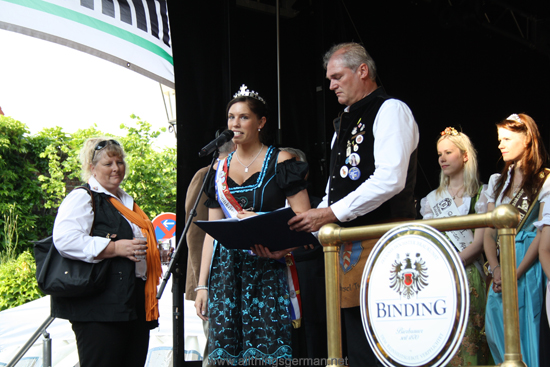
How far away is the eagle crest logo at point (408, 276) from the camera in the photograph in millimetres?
1317

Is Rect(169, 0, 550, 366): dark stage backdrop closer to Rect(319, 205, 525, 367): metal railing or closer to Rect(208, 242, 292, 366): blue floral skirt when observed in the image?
Rect(208, 242, 292, 366): blue floral skirt

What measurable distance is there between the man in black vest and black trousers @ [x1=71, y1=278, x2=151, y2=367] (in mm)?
1213

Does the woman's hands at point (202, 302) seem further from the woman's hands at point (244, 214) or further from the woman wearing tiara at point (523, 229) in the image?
the woman wearing tiara at point (523, 229)

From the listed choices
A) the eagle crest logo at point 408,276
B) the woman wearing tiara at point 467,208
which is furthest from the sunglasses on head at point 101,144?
the eagle crest logo at point 408,276

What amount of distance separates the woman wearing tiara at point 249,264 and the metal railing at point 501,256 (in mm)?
612

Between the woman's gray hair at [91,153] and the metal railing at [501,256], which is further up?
the woman's gray hair at [91,153]

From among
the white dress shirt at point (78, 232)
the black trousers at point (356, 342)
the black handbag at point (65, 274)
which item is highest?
the white dress shirt at point (78, 232)

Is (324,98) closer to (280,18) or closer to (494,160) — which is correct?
(280,18)

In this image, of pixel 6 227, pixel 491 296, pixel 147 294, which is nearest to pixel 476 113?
pixel 491 296

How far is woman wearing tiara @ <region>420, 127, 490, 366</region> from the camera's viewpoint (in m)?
2.81

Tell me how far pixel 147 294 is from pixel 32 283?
21.4ft

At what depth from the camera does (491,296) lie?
2.63 meters

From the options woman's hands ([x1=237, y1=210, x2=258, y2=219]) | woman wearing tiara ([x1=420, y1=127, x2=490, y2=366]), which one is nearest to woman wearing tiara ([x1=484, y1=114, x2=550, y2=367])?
woman wearing tiara ([x1=420, y1=127, x2=490, y2=366])

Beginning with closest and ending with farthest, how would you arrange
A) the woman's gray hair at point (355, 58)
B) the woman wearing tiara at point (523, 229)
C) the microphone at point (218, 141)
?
the woman's gray hair at point (355, 58) → the microphone at point (218, 141) → the woman wearing tiara at point (523, 229)
